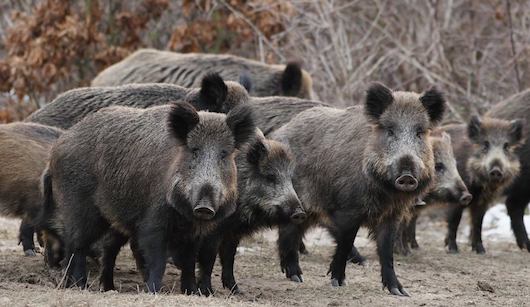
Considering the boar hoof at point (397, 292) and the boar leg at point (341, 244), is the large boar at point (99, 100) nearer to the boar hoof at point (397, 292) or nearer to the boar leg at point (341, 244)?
the boar leg at point (341, 244)

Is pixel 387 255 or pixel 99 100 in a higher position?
pixel 99 100

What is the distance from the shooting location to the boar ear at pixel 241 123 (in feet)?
22.0

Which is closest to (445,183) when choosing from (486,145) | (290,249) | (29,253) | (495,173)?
(495,173)

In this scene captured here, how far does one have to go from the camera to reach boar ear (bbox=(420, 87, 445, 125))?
756cm

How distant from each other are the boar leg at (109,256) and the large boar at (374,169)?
5.17ft

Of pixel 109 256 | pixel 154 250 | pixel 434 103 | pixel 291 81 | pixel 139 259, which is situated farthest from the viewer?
pixel 291 81

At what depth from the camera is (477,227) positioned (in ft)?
35.6

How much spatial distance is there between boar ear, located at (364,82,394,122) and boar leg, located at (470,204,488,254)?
3.66 m

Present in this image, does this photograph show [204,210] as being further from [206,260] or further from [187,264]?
[206,260]

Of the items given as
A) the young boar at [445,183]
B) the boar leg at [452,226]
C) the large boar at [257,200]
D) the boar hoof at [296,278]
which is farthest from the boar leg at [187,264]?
the boar leg at [452,226]

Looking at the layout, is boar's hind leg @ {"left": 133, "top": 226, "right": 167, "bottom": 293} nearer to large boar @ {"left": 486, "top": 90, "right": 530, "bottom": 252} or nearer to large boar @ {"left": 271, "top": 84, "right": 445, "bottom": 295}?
large boar @ {"left": 271, "top": 84, "right": 445, "bottom": 295}

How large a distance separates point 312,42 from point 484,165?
5.51 meters

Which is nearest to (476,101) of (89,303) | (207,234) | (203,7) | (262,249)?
(203,7)

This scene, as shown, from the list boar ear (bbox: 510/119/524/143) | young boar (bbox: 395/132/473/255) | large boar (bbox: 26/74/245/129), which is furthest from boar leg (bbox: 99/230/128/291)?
boar ear (bbox: 510/119/524/143)
